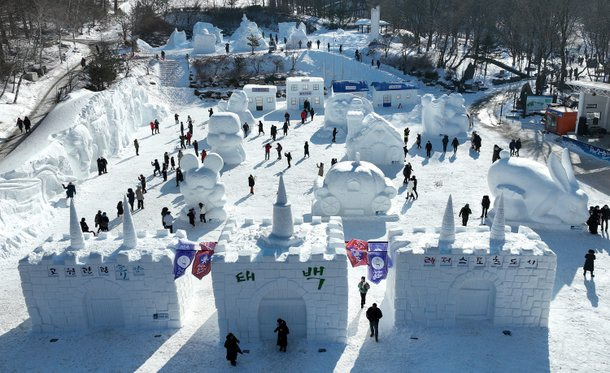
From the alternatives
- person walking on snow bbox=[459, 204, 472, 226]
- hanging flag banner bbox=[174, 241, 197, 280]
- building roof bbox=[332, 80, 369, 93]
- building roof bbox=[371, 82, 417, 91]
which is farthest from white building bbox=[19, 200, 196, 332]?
building roof bbox=[371, 82, 417, 91]

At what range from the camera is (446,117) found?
31547mm

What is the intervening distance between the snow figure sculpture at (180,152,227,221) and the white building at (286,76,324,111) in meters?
20.8

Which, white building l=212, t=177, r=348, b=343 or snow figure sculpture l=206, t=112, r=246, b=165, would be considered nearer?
white building l=212, t=177, r=348, b=343

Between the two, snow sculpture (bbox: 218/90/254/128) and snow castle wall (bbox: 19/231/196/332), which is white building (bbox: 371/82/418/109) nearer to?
snow sculpture (bbox: 218/90/254/128)

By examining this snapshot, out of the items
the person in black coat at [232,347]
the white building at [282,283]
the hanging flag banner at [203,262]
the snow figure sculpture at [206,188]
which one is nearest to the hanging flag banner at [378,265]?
the white building at [282,283]

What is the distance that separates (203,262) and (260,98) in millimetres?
28679

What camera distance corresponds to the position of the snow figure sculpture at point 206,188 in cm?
2030

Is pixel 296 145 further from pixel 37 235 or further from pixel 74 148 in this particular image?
pixel 37 235

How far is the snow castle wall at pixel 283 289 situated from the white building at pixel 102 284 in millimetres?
1468

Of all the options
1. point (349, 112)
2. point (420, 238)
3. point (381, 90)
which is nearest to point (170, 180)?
point (349, 112)

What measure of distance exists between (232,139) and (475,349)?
58.1 feet

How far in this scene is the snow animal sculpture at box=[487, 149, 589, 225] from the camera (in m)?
18.8

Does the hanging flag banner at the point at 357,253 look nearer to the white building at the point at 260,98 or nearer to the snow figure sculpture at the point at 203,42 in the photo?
the white building at the point at 260,98

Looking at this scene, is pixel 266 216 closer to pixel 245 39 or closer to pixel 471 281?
pixel 471 281
